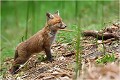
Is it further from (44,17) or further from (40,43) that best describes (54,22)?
(44,17)

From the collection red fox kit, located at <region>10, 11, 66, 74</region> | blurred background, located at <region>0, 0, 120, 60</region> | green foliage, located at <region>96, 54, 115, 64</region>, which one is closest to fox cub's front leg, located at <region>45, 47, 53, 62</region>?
red fox kit, located at <region>10, 11, 66, 74</region>

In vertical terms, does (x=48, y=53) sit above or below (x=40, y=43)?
below

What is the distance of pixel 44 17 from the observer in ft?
59.3

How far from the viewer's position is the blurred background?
1267 centimetres

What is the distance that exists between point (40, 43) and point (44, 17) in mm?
8644

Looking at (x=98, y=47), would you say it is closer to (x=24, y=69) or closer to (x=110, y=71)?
(x=24, y=69)

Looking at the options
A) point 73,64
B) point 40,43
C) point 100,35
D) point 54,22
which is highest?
point 54,22

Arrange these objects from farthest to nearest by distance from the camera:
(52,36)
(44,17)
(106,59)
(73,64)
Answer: (44,17), (52,36), (73,64), (106,59)

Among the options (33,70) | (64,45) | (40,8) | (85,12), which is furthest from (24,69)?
(40,8)

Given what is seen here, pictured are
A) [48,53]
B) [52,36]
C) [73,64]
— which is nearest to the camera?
[73,64]

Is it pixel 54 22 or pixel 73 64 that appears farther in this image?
pixel 54 22

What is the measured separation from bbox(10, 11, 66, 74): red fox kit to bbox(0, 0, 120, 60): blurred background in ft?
2.60

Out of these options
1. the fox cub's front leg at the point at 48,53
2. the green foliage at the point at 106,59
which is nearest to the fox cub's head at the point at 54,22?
the fox cub's front leg at the point at 48,53

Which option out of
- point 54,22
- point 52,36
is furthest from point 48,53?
point 54,22
